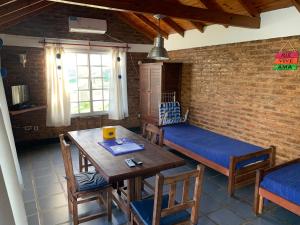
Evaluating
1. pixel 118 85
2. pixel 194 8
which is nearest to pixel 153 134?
pixel 194 8

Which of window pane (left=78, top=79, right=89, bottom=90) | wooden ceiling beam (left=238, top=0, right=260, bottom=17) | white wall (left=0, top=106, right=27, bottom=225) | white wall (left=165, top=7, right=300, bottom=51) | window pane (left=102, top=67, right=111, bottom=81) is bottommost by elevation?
white wall (left=0, top=106, right=27, bottom=225)

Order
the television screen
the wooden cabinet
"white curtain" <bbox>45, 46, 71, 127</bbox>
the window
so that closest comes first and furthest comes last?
1. the television screen
2. "white curtain" <bbox>45, 46, 71, 127</bbox>
3. the wooden cabinet
4. the window

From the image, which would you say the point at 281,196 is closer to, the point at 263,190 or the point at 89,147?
the point at 263,190

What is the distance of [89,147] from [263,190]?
2018mm

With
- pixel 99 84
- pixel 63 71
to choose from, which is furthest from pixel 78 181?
pixel 99 84

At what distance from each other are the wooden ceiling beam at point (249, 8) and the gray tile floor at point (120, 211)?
2.52 metres

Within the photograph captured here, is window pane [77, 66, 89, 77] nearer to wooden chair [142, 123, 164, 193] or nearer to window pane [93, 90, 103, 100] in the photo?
window pane [93, 90, 103, 100]

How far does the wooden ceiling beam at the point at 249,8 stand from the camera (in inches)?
130

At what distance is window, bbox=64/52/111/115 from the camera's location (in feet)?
17.4

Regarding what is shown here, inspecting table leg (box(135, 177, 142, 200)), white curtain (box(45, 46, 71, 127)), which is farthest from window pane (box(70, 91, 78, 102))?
table leg (box(135, 177, 142, 200))

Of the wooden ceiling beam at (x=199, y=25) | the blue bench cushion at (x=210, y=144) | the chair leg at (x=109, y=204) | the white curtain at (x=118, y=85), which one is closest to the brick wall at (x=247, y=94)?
the blue bench cushion at (x=210, y=144)

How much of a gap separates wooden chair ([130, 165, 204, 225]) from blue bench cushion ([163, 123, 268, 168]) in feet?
4.76

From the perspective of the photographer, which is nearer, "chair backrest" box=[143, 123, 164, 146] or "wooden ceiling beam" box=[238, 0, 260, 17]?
"chair backrest" box=[143, 123, 164, 146]

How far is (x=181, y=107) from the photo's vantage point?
5355mm
